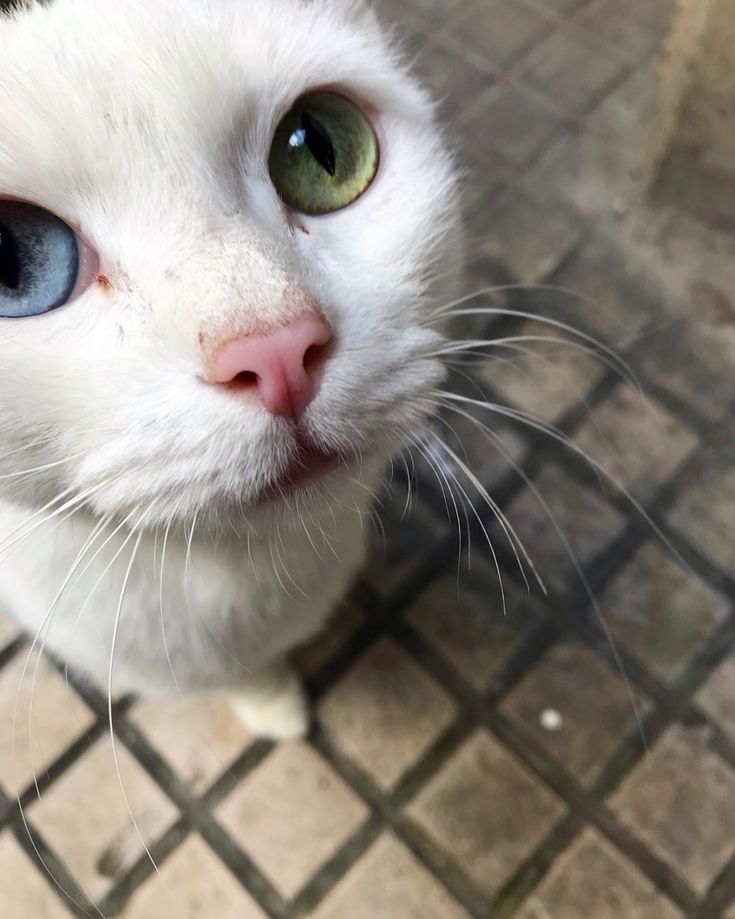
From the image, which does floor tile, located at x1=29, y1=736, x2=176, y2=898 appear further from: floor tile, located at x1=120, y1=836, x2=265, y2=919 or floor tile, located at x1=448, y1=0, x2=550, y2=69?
floor tile, located at x1=448, y1=0, x2=550, y2=69

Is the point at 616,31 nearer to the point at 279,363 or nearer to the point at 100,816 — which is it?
the point at 279,363

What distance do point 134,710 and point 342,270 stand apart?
662 mm

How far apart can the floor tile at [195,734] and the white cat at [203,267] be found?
492mm

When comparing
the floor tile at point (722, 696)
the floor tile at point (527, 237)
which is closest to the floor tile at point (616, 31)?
the floor tile at point (527, 237)

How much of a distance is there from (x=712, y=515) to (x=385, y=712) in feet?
1.54

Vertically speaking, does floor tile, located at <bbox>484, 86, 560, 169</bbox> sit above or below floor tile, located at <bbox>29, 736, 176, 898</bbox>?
above

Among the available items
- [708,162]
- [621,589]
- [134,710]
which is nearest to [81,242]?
[134,710]

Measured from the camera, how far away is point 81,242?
362mm

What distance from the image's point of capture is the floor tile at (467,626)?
2.93 feet

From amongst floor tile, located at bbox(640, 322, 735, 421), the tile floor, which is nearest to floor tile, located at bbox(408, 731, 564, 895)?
the tile floor

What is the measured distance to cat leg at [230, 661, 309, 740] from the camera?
79 centimetres

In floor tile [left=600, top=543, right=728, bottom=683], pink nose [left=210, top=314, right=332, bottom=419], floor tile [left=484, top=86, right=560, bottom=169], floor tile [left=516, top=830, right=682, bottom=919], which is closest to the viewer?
pink nose [left=210, top=314, right=332, bottom=419]

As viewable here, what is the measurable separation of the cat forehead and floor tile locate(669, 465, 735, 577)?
0.75m

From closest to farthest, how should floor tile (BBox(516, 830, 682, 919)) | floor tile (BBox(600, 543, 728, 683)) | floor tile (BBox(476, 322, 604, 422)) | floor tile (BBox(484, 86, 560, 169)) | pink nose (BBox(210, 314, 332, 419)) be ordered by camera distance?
pink nose (BBox(210, 314, 332, 419))
floor tile (BBox(516, 830, 682, 919))
floor tile (BBox(600, 543, 728, 683))
floor tile (BBox(476, 322, 604, 422))
floor tile (BBox(484, 86, 560, 169))
